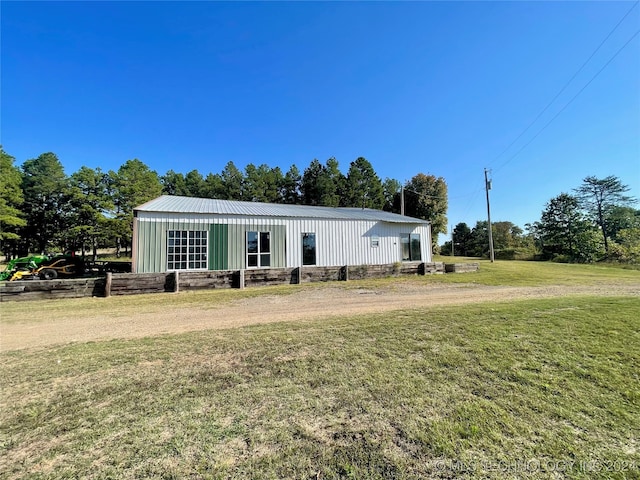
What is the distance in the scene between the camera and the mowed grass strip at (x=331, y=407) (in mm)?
1901

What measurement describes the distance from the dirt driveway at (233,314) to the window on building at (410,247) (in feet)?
25.3

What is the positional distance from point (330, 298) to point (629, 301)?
7567 mm

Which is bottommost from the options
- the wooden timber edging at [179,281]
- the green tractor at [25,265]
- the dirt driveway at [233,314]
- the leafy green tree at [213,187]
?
the dirt driveway at [233,314]

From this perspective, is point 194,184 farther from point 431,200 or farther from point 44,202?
point 431,200

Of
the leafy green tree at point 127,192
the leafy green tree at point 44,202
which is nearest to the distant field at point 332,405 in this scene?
the leafy green tree at point 127,192

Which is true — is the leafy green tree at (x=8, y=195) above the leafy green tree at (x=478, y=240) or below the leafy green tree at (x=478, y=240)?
above

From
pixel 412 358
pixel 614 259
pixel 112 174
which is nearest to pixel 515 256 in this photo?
pixel 614 259

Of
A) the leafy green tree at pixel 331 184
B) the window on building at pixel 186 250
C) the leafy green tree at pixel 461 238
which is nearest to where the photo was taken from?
the window on building at pixel 186 250

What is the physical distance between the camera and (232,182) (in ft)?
127

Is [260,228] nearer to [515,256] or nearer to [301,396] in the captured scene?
[301,396]

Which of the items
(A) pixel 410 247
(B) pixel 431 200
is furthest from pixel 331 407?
(B) pixel 431 200

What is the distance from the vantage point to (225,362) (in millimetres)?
3541

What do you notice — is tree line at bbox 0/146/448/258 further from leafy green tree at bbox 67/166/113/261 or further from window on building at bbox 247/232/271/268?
window on building at bbox 247/232/271/268

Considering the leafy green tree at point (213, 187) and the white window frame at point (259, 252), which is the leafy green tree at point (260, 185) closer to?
the leafy green tree at point (213, 187)
